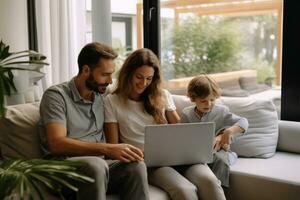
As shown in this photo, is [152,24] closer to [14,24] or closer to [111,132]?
[14,24]

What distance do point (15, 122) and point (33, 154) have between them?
19cm

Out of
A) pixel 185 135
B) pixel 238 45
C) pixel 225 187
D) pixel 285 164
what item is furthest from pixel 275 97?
pixel 185 135

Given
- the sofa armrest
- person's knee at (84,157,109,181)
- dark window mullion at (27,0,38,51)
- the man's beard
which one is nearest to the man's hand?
person's knee at (84,157,109,181)

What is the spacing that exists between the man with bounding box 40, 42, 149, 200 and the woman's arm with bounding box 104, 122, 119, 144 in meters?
0.03

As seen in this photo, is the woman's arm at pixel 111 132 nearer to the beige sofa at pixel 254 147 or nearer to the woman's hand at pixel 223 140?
the beige sofa at pixel 254 147

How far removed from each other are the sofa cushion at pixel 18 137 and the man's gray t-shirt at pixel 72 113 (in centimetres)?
5

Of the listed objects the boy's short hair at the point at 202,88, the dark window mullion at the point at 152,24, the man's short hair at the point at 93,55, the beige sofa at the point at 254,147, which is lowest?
the beige sofa at the point at 254,147

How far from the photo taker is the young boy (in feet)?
7.19

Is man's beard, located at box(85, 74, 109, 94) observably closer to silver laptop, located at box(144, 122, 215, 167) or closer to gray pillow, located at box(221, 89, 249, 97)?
silver laptop, located at box(144, 122, 215, 167)

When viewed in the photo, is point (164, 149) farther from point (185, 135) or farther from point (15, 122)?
point (15, 122)

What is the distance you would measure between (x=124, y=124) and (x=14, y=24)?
1740mm

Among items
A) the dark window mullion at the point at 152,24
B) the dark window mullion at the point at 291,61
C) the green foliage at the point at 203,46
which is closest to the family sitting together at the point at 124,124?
the dark window mullion at the point at 291,61

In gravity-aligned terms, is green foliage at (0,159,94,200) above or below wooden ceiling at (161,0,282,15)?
below

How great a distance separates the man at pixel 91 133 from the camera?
175cm
